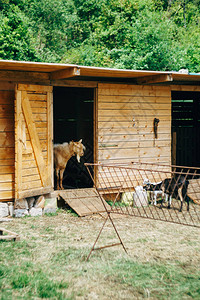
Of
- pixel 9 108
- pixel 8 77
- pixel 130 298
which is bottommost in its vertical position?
pixel 130 298

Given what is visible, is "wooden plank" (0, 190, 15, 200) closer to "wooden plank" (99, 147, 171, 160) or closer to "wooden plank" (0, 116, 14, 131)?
"wooden plank" (0, 116, 14, 131)

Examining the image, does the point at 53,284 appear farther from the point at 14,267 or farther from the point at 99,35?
the point at 99,35

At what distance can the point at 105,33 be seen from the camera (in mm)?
25609

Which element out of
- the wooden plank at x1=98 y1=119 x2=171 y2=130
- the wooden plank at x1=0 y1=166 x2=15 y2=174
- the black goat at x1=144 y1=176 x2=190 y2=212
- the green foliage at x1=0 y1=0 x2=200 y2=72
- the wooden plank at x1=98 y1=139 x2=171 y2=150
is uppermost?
the green foliage at x1=0 y1=0 x2=200 y2=72

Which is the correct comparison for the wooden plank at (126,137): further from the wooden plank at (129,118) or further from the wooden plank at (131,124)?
the wooden plank at (129,118)

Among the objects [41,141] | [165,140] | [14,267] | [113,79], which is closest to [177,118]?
[165,140]

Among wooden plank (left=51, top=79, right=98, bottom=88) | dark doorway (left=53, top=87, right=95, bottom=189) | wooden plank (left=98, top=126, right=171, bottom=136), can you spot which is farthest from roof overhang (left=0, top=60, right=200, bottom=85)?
dark doorway (left=53, top=87, right=95, bottom=189)

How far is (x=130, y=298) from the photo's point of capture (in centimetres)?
477

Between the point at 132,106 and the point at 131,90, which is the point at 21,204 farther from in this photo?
the point at 131,90

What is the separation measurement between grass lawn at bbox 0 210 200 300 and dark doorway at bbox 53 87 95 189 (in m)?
3.69

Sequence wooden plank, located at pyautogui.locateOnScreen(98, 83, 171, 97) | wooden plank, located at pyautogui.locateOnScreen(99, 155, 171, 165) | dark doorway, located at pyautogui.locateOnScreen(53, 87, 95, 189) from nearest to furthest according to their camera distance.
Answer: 1. wooden plank, located at pyautogui.locateOnScreen(98, 83, 171, 97)
2. wooden plank, located at pyautogui.locateOnScreen(99, 155, 171, 165)
3. dark doorway, located at pyautogui.locateOnScreen(53, 87, 95, 189)

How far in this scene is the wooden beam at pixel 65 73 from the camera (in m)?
8.02

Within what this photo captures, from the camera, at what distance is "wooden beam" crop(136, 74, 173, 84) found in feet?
30.1

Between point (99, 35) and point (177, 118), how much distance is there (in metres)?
13.7
